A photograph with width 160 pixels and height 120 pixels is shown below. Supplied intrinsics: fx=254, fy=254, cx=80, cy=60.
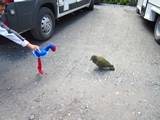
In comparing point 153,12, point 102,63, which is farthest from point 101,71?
point 153,12

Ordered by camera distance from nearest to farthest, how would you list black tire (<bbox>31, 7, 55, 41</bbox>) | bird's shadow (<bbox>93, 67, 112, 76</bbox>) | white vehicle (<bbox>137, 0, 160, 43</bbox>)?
bird's shadow (<bbox>93, 67, 112, 76</bbox>), black tire (<bbox>31, 7, 55, 41</bbox>), white vehicle (<bbox>137, 0, 160, 43</bbox>)

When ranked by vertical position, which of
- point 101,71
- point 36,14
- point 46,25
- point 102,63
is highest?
point 36,14

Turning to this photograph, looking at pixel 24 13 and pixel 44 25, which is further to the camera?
pixel 44 25

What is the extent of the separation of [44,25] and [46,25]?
8 cm

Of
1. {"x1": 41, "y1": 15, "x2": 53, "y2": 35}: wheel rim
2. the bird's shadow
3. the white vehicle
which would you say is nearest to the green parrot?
the bird's shadow

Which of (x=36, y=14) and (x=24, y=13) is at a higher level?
(x=24, y=13)

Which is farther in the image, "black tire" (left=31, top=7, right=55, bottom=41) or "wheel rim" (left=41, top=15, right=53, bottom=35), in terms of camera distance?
"wheel rim" (left=41, top=15, right=53, bottom=35)

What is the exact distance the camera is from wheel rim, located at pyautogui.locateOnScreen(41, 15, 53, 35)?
5720 mm

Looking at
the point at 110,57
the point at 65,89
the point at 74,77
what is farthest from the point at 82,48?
the point at 65,89

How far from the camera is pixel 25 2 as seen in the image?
4914 millimetres

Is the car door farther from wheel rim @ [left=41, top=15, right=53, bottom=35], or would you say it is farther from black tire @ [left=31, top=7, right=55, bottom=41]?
wheel rim @ [left=41, top=15, right=53, bottom=35]

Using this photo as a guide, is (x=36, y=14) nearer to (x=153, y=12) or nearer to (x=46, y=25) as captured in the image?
(x=46, y=25)

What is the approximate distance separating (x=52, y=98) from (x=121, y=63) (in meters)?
1.82

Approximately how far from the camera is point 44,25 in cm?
577
